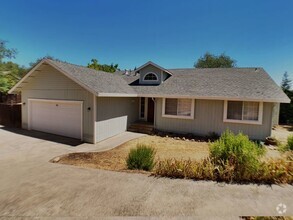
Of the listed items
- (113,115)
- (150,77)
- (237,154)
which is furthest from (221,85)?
(237,154)

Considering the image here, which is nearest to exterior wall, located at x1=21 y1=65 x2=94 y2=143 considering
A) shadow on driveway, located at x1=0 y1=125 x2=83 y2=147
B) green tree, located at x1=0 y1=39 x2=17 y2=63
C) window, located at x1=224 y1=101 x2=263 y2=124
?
shadow on driveway, located at x1=0 y1=125 x2=83 y2=147

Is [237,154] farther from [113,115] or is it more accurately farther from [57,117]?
[57,117]

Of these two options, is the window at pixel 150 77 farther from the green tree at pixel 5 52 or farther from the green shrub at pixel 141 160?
the green tree at pixel 5 52

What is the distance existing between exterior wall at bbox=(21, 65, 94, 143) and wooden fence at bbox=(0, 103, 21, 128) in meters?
1.44

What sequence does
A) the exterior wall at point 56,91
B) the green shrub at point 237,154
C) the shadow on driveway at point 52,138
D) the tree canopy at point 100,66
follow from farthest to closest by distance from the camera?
the tree canopy at point 100,66 → the exterior wall at point 56,91 → the shadow on driveway at point 52,138 → the green shrub at point 237,154

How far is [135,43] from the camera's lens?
71.9 feet

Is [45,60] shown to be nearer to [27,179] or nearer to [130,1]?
[130,1]

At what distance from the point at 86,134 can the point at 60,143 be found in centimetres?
149

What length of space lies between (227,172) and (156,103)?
942 centimetres

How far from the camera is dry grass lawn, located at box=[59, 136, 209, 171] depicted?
726cm

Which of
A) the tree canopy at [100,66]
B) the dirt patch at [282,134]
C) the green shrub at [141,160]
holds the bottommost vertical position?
the dirt patch at [282,134]

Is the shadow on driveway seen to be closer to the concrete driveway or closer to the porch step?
the concrete driveway

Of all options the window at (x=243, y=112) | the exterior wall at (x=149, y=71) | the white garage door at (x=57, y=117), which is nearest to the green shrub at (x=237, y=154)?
the window at (x=243, y=112)

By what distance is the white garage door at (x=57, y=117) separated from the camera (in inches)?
444
